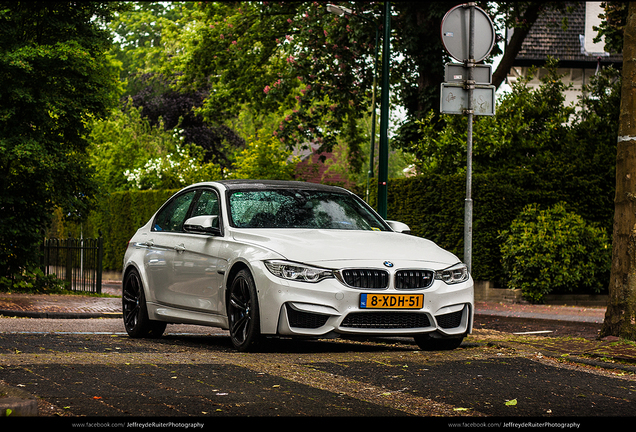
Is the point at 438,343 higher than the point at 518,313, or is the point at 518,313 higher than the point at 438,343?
the point at 438,343

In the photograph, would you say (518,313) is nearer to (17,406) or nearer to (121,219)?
(17,406)

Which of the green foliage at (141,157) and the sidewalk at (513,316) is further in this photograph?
the green foliage at (141,157)

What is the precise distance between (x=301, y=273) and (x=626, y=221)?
3762 mm

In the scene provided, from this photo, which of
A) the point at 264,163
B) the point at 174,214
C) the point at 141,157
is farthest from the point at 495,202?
the point at 141,157

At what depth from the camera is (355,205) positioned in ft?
32.8

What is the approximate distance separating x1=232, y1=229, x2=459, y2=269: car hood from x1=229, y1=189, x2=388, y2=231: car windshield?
32 centimetres

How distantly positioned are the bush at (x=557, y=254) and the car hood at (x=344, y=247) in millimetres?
10287

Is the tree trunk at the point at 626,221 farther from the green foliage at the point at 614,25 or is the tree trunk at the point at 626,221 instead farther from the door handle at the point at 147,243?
the green foliage at the point at 614,25

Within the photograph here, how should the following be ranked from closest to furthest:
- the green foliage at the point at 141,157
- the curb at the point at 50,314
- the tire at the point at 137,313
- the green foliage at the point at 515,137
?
the tire at the point at 137,313, the curb at the point at 50,314, the green foliage at the point at 515,137, the green foliage at the point at 141,157

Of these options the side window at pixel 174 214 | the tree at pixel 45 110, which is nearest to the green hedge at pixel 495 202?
the tree at pixel 45 110

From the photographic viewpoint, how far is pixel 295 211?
9406mm

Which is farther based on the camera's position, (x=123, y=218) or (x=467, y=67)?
(x=123, y=218)

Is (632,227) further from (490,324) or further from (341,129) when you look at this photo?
(341,129)

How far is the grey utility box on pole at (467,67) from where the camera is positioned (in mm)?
10922
